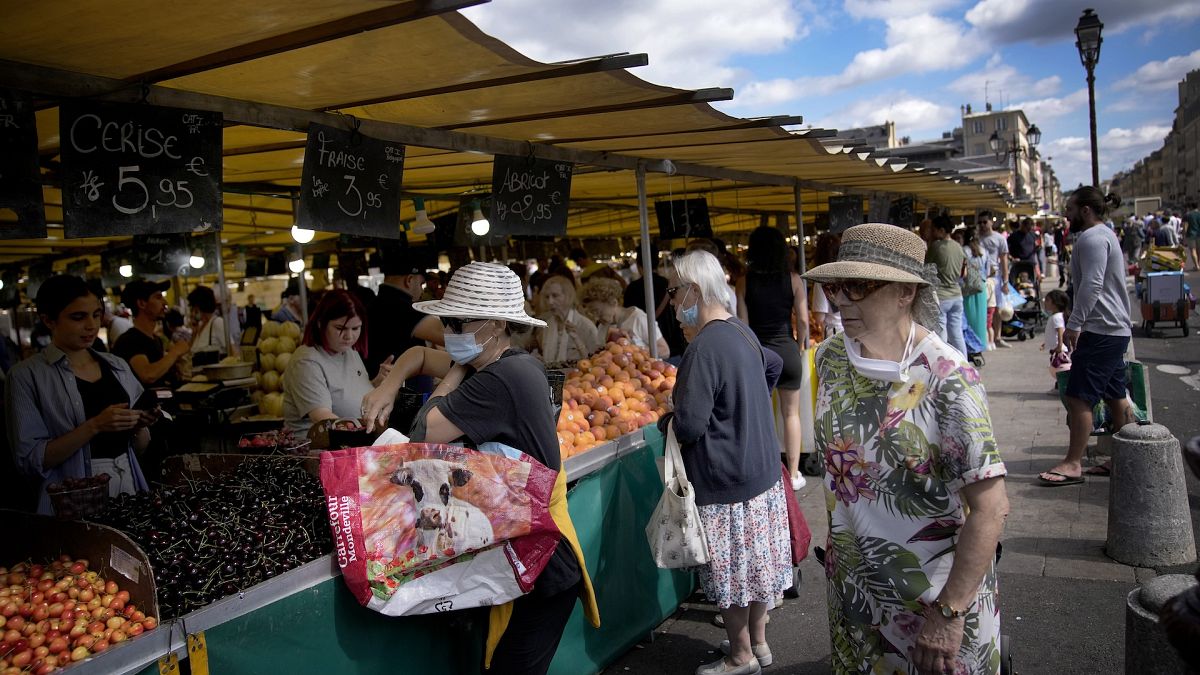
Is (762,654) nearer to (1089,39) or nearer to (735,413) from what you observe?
(735,413)

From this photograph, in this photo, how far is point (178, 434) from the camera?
7801mm

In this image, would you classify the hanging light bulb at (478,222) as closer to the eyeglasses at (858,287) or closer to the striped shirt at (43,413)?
the striped shirt at (43,413)

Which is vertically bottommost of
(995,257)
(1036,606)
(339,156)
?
(1036,606)

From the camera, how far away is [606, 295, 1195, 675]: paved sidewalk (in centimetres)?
407

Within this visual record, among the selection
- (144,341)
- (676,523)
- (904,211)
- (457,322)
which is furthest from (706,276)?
(904,211)

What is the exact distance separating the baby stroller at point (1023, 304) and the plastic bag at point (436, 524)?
586 inches

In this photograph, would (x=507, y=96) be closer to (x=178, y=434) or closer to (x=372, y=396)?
(x=372, y=396)

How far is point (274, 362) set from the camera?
7504mm

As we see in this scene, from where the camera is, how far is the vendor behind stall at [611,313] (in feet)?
23.7

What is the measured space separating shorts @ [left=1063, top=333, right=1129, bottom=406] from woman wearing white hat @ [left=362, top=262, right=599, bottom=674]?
4.48m

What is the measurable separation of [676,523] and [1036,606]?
2.29 m

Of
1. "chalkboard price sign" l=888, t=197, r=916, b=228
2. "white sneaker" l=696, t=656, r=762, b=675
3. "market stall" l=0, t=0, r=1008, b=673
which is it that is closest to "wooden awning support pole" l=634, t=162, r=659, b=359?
"market stall" l=0, t=0, r=1008, b=673

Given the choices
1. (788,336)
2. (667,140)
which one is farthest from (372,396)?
(788,336)

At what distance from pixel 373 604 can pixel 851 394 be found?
68.6 inches
